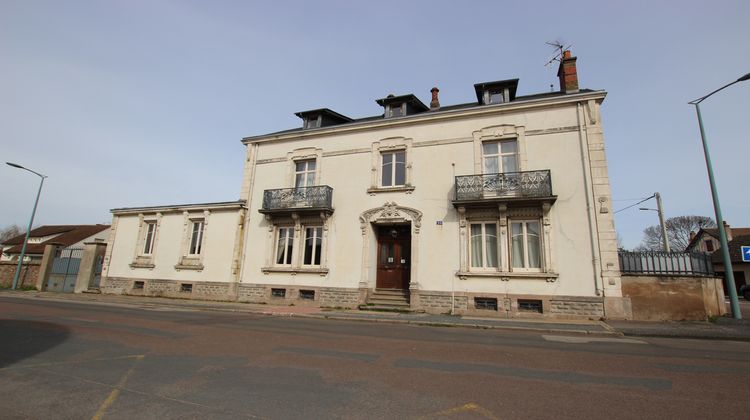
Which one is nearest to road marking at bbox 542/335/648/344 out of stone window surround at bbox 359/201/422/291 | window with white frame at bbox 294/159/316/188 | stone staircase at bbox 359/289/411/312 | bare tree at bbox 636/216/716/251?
stone staircase at bbox 359/289/411/312

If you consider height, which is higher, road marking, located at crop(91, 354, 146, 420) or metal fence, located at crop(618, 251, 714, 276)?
metal fence, located at crop(618, 251, 714, 276)

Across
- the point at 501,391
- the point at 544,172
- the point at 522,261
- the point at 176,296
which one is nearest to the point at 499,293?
the point at 522,261

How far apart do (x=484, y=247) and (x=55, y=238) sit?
45.8 meters

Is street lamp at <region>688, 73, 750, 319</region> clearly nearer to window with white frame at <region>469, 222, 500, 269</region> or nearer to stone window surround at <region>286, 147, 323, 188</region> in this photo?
window with white frame at <region>469, 222, 500, 269</region>

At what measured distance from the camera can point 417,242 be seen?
14.9 meters

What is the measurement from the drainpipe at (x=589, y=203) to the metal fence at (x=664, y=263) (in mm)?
972

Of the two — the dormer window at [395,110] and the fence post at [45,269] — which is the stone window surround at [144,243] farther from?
the dormer window at [395,110]

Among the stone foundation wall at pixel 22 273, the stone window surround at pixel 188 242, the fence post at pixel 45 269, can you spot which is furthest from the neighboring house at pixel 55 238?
the stone window surround at pixel 188 242

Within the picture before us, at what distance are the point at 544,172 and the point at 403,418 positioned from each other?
1208 cm

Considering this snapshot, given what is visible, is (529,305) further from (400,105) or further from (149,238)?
(149,238)

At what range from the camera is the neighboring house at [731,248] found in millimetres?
34156

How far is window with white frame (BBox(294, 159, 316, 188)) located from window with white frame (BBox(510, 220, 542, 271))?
31.7 ft

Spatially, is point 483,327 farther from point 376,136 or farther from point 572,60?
point 572,60

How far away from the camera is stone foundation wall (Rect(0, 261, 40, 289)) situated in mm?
23672
